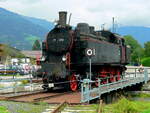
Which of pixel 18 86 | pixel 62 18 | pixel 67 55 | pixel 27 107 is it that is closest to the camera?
pixel 27 107

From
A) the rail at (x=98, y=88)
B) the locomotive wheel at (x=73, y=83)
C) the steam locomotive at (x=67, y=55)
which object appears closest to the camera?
the rail at (x=98, y=88)

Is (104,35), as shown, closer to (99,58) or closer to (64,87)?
(99,58)

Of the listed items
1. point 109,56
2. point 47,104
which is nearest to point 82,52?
point 109,56

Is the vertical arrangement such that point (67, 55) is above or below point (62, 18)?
below

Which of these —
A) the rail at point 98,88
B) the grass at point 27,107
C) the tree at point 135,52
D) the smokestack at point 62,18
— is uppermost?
the tree at point 135,52

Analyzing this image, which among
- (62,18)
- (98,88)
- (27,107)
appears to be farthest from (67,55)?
(27,107)

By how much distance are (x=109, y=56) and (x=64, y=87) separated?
18.9 feet

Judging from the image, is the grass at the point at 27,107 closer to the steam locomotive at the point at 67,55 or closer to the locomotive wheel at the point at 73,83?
the steam locomotive at the point at 67,55

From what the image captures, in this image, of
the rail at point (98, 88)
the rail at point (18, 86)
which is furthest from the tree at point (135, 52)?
the rail at point (18, 86)

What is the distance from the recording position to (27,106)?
1359 cm

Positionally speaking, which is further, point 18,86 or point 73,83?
point 73,83

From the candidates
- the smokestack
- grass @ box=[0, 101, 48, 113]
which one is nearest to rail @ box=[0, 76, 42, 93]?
grass @ box=[0, 101, 48, 113]

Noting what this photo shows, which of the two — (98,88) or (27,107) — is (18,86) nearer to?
(98,88)

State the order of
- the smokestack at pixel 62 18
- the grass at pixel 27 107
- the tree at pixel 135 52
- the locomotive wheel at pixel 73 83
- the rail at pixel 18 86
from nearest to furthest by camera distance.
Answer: the grass at pixel 27 107 < the rail at pixel 18 86 < the locomotive wheel at pixel 73 83 < the smokestack at pixel 62 18 < the tree at pixel 135 52
